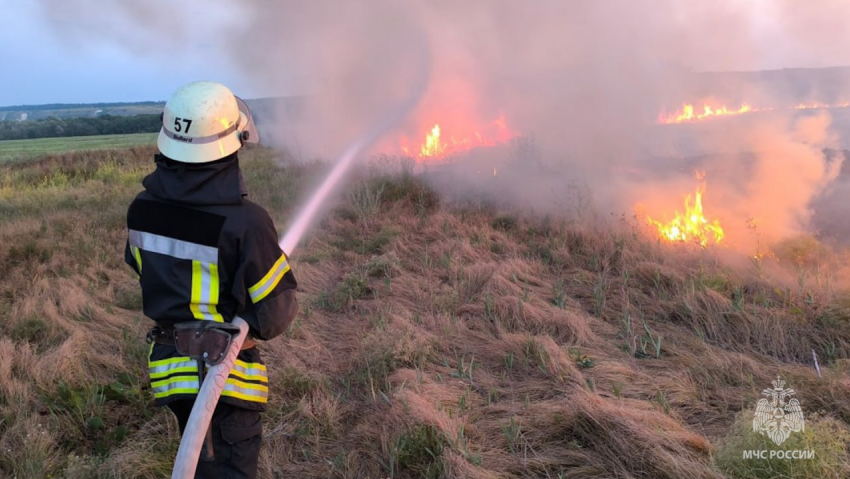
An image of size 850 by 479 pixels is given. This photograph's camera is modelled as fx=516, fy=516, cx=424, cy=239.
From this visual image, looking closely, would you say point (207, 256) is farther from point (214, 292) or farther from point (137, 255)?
point (137, 255)

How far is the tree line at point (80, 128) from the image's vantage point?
40250 mm

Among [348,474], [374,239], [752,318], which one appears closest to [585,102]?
[374,239]

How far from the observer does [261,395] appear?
2150 mm

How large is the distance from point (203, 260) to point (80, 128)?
4792cm

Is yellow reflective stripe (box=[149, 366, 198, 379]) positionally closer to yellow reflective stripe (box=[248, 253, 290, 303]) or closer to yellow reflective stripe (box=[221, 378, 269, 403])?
yellow reflective stripe (box=[221, 378, 269, 403])

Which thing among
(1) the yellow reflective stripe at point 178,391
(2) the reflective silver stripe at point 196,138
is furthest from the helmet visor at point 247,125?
(1) the yellow reflective stripe at point 178,391

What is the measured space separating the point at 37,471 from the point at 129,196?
8163 mm

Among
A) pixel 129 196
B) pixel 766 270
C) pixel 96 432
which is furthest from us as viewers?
pixel 129 196

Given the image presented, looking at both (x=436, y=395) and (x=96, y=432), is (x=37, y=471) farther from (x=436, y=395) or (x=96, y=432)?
(x=436, y=395)

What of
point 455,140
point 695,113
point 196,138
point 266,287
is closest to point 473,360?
point 266,287

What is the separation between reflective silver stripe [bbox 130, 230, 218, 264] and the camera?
190cm

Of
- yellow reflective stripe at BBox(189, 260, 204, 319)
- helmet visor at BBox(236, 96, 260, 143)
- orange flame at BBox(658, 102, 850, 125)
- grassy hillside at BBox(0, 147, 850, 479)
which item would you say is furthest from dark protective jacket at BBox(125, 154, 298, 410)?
orange flame at BBox(658, 102, 850, 125)

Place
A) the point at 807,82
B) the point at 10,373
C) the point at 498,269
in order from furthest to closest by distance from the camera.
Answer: the point at 807,82 → the point at 498,269 → the point at 10,373

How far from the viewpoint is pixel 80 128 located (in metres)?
40.9
